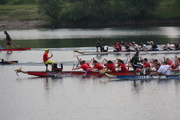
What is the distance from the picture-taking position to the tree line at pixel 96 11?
90.6 meters

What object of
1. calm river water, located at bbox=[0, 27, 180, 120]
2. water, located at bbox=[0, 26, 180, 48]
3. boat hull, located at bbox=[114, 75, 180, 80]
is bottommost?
calm river water, located at bbox=[0, 27, 180, 120]

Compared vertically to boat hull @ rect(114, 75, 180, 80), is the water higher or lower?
higher

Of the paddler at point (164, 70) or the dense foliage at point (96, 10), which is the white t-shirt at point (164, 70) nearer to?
the paddler at point (164, 70)

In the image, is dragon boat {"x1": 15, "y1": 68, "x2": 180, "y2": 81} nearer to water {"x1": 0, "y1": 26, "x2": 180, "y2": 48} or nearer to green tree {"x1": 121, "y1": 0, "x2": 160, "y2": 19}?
water {"x1": 0, "y1": 26, "x2": 180, "y2": 48}

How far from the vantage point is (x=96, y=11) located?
95438mm

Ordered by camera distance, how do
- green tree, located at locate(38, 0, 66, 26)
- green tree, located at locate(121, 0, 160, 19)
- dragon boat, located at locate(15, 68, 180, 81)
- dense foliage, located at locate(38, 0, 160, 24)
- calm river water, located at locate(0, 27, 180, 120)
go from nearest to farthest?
1. calm river water, located at locate(0, 27, 180, 120)
2. dragon boat, located at locate(15, 68, 180, 81)
3. green tree, located at locate(121, 0, 160, 19)
4. dense foliage, located at locate(38, 0, 160, 24)
5. green tree, located at locate(38, 0, 66, 26)

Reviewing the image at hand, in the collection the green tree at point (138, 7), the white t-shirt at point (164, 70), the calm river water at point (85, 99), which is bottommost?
the calm river water at point (85, 99)

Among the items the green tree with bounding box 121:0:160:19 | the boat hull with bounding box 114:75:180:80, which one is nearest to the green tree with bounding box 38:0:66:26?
the green tree with bounding box 121:0:160:19

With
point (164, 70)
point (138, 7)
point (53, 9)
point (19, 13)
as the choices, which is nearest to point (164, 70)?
point (164, 70)

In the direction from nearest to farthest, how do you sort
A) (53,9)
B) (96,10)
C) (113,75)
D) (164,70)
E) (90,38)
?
(164,70) → (113,75) → (90,38) → (96,10) → (53,9)

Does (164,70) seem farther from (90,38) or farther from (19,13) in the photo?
(19,13)

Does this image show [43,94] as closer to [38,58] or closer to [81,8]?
[38,58]

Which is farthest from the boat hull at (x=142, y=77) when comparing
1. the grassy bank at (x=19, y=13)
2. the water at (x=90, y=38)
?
the grassy bank at (x=19, y=13)

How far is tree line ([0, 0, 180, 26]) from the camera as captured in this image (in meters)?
90.6
